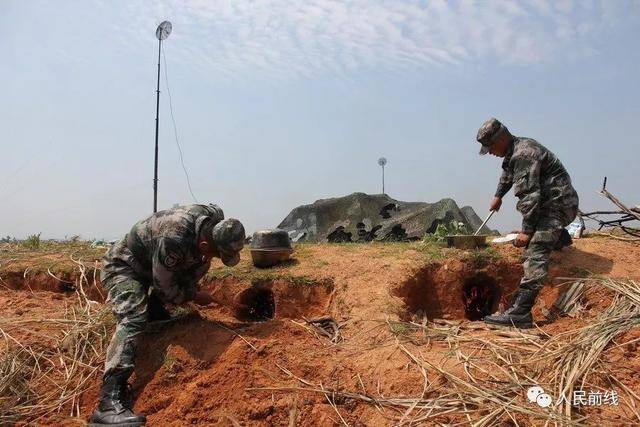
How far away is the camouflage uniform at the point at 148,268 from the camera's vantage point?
12.5ft

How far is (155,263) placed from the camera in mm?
3959

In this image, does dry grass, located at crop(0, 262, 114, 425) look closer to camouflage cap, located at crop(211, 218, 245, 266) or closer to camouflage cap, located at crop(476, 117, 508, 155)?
camouflage cap, located at crop(211, 218, 245, 266)

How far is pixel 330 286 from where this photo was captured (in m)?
5.98

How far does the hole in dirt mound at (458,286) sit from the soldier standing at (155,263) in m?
2.87

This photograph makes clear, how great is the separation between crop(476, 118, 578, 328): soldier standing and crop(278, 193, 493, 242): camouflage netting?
3.87 m

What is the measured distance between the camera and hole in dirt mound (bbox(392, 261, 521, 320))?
20.2ft

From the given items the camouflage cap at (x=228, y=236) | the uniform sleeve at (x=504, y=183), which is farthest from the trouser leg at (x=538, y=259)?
the camouflage cap at (x=228, y=236)

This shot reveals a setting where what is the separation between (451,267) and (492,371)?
3029 millimetres

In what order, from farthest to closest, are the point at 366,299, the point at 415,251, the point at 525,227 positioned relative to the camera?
the point at 415,251 → the point at 366,299 → the point at 525,227

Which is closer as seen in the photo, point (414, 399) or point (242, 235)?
point (414, 399)

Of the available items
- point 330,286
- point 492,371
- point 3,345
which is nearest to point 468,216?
point 330,286

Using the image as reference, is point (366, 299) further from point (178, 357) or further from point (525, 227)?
point (178, 357)

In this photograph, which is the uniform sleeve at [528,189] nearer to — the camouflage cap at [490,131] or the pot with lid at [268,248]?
the camouflage cap at [490,131]

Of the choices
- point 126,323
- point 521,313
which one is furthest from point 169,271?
point 521,313
